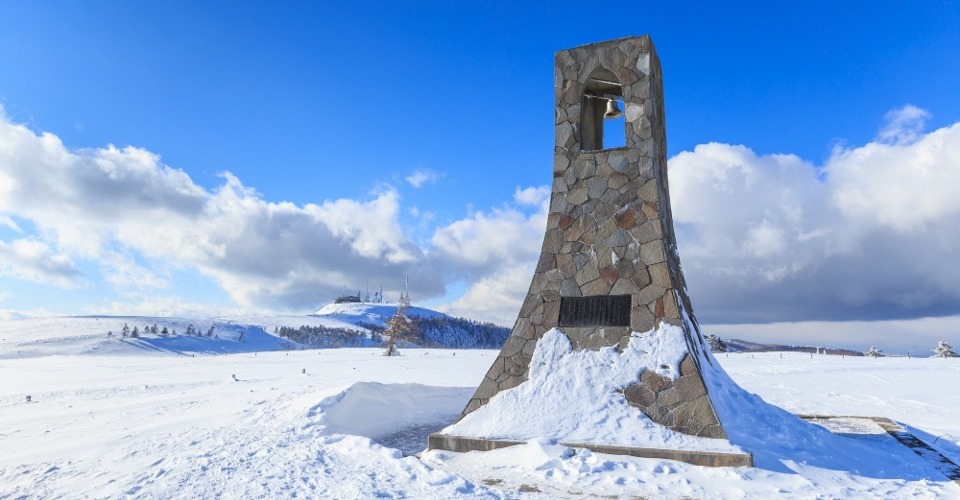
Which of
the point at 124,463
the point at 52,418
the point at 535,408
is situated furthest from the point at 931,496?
the point at 52,418

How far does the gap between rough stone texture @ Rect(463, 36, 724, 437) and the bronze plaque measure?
83 mm

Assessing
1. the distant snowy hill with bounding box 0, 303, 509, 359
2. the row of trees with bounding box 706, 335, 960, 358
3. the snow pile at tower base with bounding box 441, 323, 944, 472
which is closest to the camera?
the snow pile at tower base with bounding box 441, 323, 944, 472

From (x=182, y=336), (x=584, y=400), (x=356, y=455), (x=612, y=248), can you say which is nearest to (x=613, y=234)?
(x=612, y=248)

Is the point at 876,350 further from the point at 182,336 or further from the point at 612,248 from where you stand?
the point at 182,336

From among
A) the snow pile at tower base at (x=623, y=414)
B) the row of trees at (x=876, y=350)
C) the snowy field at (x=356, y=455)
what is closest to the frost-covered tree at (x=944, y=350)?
the row of trees at (x=876, y=350)

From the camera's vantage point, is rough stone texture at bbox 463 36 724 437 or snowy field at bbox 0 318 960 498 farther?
rough stone texture at bbox 463 36 724 437

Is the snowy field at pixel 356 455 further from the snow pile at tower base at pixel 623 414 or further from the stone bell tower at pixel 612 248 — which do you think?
the stone bell tower at pixel 612 248

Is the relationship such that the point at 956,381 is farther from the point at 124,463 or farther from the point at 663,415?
the point at 124,463

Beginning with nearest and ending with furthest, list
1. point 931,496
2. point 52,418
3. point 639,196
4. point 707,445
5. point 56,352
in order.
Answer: point 931,496 < point 707,445 < point 639,196 < point 52,418 < point 56,352

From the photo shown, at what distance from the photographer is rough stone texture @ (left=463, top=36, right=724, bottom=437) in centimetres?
805

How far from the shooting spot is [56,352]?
67.4 m

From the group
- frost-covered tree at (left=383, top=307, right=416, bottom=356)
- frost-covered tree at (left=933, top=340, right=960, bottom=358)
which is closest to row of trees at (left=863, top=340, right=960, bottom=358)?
frost-covered tree at (left=933, top=340, right=960, bottom=358)

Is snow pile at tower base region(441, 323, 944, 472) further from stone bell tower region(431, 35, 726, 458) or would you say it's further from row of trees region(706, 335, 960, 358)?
row of trees region(706, 335, 960, 358)

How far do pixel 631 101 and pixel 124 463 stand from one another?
862cm
